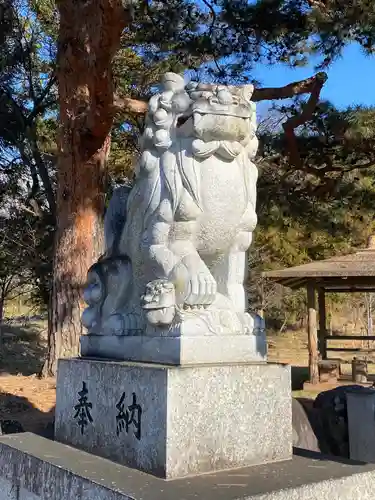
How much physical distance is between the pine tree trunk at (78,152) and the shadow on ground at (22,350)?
10.4 ft

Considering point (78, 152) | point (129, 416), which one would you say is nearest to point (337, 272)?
point (78, 152)

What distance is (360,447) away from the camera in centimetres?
429

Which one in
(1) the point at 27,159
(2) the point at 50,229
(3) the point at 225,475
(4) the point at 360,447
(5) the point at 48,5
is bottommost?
(4) the point at 360,447

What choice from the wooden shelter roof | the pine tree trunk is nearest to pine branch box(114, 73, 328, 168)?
the pine tree trunk

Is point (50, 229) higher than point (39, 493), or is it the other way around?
point (50, 229)

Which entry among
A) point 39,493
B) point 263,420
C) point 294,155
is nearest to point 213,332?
point 263,420

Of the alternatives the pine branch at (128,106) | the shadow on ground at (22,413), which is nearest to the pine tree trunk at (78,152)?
the pine branch at (128,106)

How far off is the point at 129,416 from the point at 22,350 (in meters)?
13.5

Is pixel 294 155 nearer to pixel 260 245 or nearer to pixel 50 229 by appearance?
pixel 50 229

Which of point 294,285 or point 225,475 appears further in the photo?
point 294,285

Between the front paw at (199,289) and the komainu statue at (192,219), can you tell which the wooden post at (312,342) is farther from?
the front paw at (199,289)

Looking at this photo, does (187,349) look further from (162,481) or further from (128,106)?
(128,106)

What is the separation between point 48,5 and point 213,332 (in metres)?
10.7

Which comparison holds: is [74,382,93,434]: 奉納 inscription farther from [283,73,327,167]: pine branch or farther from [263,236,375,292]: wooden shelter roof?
[263,236,375,292]: wooden shelter roof
